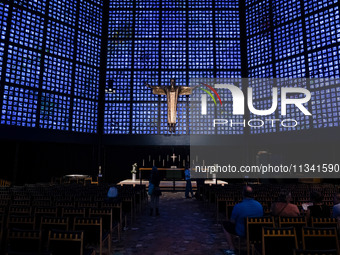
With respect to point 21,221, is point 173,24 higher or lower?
higher

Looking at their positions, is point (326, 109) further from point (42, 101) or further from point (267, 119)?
point (42, 101)

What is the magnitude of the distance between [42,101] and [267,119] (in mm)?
17606

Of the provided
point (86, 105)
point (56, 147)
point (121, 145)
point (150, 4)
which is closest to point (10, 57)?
point (86, 105)

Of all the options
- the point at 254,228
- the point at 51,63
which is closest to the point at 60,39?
the point at 51,63

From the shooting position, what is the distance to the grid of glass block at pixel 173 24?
21844 millimetres

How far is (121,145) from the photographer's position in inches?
812

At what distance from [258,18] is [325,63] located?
7323 millimetres

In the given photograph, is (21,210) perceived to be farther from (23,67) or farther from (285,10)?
(285,10)

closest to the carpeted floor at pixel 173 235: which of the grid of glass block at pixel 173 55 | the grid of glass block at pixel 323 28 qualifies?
the grid of glass block at pixel 323 28

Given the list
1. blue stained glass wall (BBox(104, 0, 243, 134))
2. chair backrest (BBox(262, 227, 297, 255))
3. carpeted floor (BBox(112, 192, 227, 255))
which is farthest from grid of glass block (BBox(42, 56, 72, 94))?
chair backrest (BBox(262, 227, 297, 255))

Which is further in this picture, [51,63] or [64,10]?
[64,10]

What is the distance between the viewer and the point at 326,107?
633 inches

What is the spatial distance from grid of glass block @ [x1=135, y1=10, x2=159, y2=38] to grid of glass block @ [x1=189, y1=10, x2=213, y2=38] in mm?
3225

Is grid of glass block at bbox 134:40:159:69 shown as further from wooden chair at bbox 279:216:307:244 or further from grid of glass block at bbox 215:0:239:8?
wooden chair at bbox 279:216:307:244
